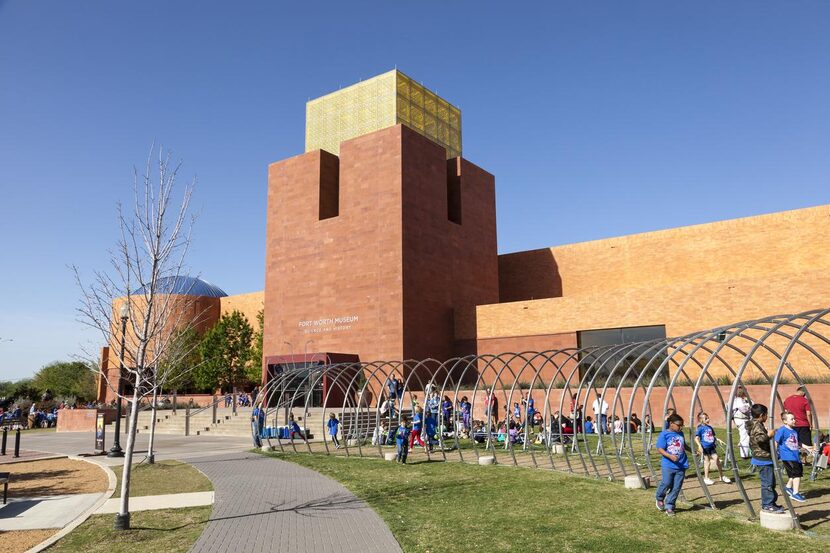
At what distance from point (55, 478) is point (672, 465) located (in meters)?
14.8

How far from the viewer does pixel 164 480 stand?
1480cm

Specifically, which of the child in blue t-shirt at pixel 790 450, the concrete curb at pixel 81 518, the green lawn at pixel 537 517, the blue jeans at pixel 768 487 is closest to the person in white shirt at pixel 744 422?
the green lawn at pixel 537 517

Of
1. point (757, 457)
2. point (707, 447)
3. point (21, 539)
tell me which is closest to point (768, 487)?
point (757, 457)

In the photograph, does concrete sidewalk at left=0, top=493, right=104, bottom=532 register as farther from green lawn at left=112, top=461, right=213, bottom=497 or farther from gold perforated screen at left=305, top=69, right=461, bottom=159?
gold perforated screen at left=305, top=69, right=461, bottom=159

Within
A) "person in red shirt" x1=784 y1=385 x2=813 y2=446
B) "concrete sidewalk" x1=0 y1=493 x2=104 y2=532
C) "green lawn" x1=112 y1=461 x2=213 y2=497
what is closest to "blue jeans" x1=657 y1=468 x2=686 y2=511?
"person in red shirt" x1=784 y1=385 x2=813 y2=446

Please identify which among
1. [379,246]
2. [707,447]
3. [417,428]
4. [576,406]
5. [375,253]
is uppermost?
[379,246]

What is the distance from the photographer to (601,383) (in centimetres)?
3017

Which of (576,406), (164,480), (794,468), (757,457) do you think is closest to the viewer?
(757,457)

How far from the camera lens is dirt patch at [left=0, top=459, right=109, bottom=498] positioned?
14.1 metres

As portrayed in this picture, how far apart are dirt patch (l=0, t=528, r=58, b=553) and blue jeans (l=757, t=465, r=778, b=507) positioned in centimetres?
1059

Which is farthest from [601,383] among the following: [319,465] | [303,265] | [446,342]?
[303,265]

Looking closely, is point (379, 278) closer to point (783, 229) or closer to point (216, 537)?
point (783, 229)

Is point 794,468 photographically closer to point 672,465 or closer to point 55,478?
point 672,465

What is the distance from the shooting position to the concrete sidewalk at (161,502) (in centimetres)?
1152
